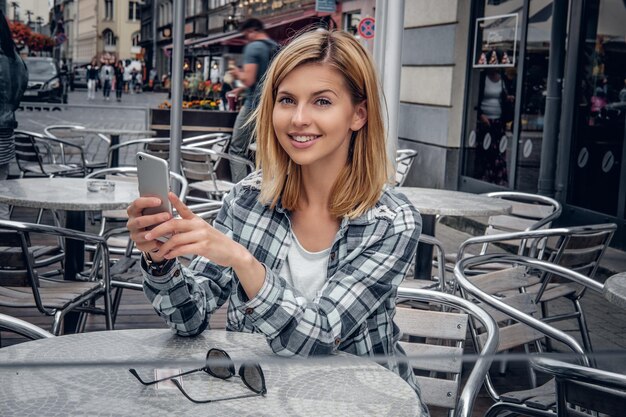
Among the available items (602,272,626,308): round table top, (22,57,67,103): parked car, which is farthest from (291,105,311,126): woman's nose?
(22,57,67,103): parked car

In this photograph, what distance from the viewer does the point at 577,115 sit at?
7.34 metres

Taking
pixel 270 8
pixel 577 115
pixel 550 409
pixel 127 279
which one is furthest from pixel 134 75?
pixel 550 409

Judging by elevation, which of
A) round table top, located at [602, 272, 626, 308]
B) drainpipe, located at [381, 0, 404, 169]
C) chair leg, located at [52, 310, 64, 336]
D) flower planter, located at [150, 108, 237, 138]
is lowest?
chair leg, located at [52, 310, 64, 336]

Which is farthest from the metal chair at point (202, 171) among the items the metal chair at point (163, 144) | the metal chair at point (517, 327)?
the metal chair at point (517, 327)

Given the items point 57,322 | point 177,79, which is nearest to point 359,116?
point 57,322

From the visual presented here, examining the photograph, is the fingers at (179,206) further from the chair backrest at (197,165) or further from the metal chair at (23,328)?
the chair backrest at (197,165)

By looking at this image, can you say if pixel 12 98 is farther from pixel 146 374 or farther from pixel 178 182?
pixel 146 374

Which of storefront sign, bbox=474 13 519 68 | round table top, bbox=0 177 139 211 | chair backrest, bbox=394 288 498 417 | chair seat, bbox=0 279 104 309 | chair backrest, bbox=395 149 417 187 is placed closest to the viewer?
chair backrest, bbox=394 288 498 417

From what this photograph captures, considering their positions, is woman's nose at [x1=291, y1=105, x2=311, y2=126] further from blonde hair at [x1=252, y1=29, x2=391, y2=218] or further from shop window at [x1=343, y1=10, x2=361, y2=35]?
shop window at [x1=343, y1=10, x2=361, y2=35]

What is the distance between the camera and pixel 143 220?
141cm

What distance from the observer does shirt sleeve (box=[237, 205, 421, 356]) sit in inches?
61.9

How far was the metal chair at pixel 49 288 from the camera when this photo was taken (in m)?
3.11

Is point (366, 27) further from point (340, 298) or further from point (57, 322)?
point (340, 298)

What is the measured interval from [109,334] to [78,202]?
2.03m
